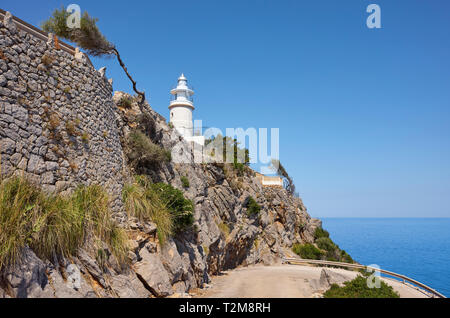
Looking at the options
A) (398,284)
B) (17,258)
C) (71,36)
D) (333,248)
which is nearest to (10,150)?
(17,258)

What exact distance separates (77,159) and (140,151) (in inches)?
173

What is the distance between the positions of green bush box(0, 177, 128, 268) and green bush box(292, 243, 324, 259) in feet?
78.3

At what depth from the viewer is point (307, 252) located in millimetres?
27844

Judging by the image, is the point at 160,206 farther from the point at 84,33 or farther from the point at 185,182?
the point at 84,33

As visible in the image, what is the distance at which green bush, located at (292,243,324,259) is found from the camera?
2741 centimetres

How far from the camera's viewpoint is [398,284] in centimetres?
1323

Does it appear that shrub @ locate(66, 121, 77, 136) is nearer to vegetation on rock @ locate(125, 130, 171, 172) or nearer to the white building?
vegetation on rock @ locate(125, 130, 171, 172)

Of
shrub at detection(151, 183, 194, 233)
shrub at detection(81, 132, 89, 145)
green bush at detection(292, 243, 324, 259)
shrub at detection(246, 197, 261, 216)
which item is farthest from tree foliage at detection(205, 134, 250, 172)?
shrub at detection(81, 132, 89, 145)

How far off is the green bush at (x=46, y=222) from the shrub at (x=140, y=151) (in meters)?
4.99

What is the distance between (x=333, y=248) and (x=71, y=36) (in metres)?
30.5

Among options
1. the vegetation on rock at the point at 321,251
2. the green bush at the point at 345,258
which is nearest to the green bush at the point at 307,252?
the vegetation on rock at the point at 321,251

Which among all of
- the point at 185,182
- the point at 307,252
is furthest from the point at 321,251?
the point at 185,182

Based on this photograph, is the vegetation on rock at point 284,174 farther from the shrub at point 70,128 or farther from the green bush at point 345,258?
the shrub at point 70,128

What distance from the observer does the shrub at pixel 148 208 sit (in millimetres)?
9797
